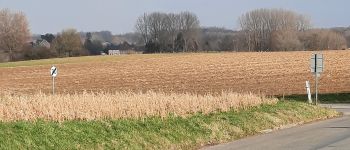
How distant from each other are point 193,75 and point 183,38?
320 ft

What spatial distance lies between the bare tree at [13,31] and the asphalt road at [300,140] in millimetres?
98281

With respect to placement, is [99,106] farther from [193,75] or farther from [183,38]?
[183,38]

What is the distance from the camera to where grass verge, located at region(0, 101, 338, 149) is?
40.7 feet

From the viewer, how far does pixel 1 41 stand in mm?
114062

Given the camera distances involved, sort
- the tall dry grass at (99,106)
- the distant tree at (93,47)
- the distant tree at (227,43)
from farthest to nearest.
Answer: the distant tree at (227,43), the distant tree at (93,47), the tall dry grass at (99,106)

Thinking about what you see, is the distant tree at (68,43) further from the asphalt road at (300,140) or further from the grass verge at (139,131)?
the asphalt road at (300,140)

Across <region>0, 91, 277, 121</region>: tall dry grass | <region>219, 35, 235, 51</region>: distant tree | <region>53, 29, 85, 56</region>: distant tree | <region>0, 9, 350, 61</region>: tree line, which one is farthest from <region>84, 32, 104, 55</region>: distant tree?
<region>0, 91, 277, 121</region>: tall dry grass

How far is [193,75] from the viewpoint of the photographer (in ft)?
196

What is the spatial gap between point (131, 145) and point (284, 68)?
51.0 m

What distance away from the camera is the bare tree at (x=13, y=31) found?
11386cm

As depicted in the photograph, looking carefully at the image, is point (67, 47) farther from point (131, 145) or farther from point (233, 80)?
point (131, 145)

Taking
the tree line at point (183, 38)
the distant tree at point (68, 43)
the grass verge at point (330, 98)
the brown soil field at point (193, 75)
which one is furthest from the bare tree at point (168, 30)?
the grass verge at point (330, 98)

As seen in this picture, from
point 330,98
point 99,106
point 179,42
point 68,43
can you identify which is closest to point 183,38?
point 179,42

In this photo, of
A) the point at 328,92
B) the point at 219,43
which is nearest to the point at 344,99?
the point at 328,92
